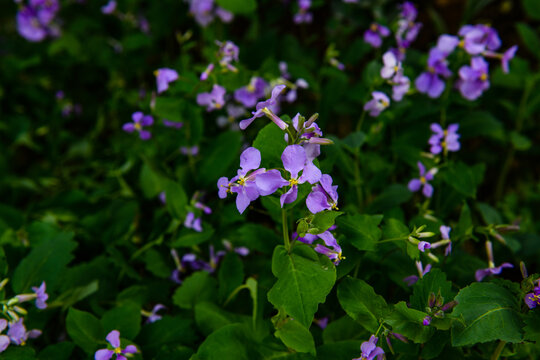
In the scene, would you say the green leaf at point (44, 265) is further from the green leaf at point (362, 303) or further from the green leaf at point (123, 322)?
the green leaf at point (362, 303)

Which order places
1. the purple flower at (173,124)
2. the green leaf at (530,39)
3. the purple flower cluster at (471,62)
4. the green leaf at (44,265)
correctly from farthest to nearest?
1. the green leaf at (530,39)
2. the purple flower at (173,124)
3. the purple flower cluster at (471,62)
4. the green leaf at (44,265)

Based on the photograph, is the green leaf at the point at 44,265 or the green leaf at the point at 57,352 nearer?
the green leaf at the point at 57,352

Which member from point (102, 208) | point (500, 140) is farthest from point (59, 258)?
point (500, 140)

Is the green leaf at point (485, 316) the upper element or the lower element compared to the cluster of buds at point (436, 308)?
lower

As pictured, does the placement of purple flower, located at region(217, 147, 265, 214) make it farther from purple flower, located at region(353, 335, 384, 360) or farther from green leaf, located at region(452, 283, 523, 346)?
green leaf, located at region(452, 283, 523, 346)

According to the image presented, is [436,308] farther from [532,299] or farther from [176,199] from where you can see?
[176,199]

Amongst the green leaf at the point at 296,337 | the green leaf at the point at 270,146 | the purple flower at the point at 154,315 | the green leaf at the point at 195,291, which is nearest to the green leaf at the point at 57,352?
the purple flower at the point at 154,315

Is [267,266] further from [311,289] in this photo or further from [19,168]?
[19,168]
